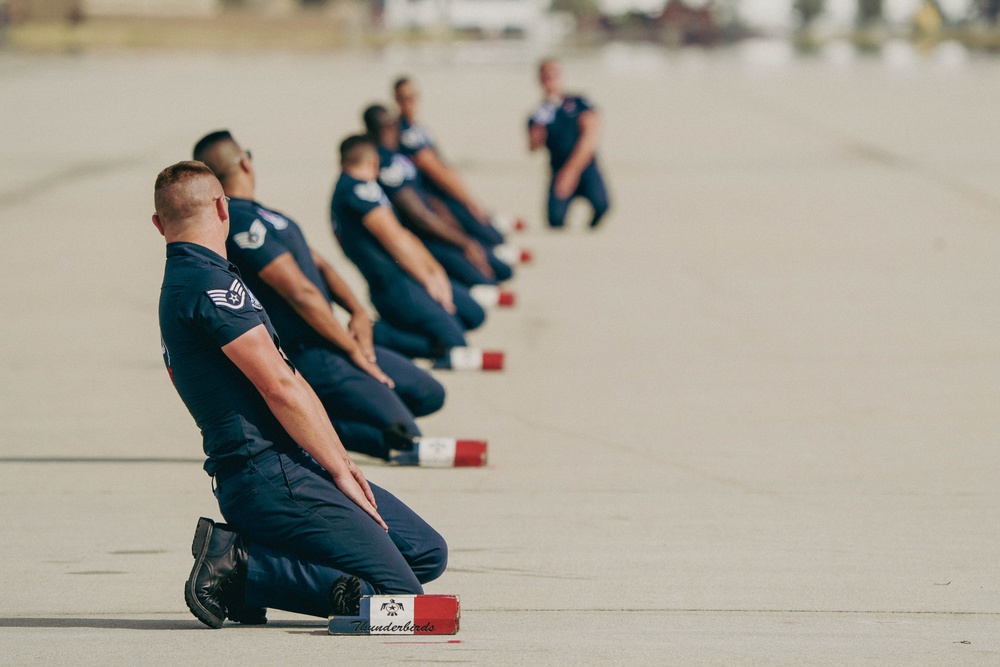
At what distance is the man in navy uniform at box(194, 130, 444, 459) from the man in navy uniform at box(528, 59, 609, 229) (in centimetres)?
914

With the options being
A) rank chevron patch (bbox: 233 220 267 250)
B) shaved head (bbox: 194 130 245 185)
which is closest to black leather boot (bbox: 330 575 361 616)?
rank chevron patch (bbox: 233 220 267 250)

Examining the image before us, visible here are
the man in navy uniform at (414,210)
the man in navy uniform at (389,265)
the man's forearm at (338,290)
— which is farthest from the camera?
the man in navy uniform at (414,210)

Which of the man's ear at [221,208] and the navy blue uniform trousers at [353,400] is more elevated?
the man's ear at [221,208]

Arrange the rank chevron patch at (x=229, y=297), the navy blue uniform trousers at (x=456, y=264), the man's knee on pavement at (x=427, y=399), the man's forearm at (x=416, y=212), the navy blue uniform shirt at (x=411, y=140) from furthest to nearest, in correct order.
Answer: the navy blue uniform shirt at (x=411, y=140) < the navy blue uniform trousers at (x=456, y=264) < the man's forearm at (x=416, y=212) < the man's knee on pavement at (x=427, y=399) < the rank chevron patch at (x=229, y=297)

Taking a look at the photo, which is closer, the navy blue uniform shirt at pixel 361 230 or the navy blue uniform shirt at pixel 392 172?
the navy blue uniform shirt at pixel 361 230

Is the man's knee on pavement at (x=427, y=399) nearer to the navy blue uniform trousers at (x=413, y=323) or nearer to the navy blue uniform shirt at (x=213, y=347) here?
the navy blue uniform trousers at (x=413, y=323)

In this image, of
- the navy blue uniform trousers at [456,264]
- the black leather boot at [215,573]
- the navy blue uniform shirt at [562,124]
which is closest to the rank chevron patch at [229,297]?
the black leather boot at [215,573]

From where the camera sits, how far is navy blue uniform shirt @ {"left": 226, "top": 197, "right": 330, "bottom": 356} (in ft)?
22.4

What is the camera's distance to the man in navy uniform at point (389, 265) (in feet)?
29.2

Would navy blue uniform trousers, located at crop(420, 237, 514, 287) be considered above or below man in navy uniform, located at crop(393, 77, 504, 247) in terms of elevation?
below

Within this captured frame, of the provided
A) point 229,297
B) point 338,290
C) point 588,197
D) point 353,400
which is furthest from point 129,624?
point 588,197

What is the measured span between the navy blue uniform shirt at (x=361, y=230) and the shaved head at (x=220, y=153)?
2.00 metres

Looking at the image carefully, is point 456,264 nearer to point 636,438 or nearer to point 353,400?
point 636,438

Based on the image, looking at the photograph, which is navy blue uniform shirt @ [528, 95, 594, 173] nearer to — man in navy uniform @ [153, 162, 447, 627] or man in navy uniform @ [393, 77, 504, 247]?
man in navy uniform @ [393, 77, 504, 247]
